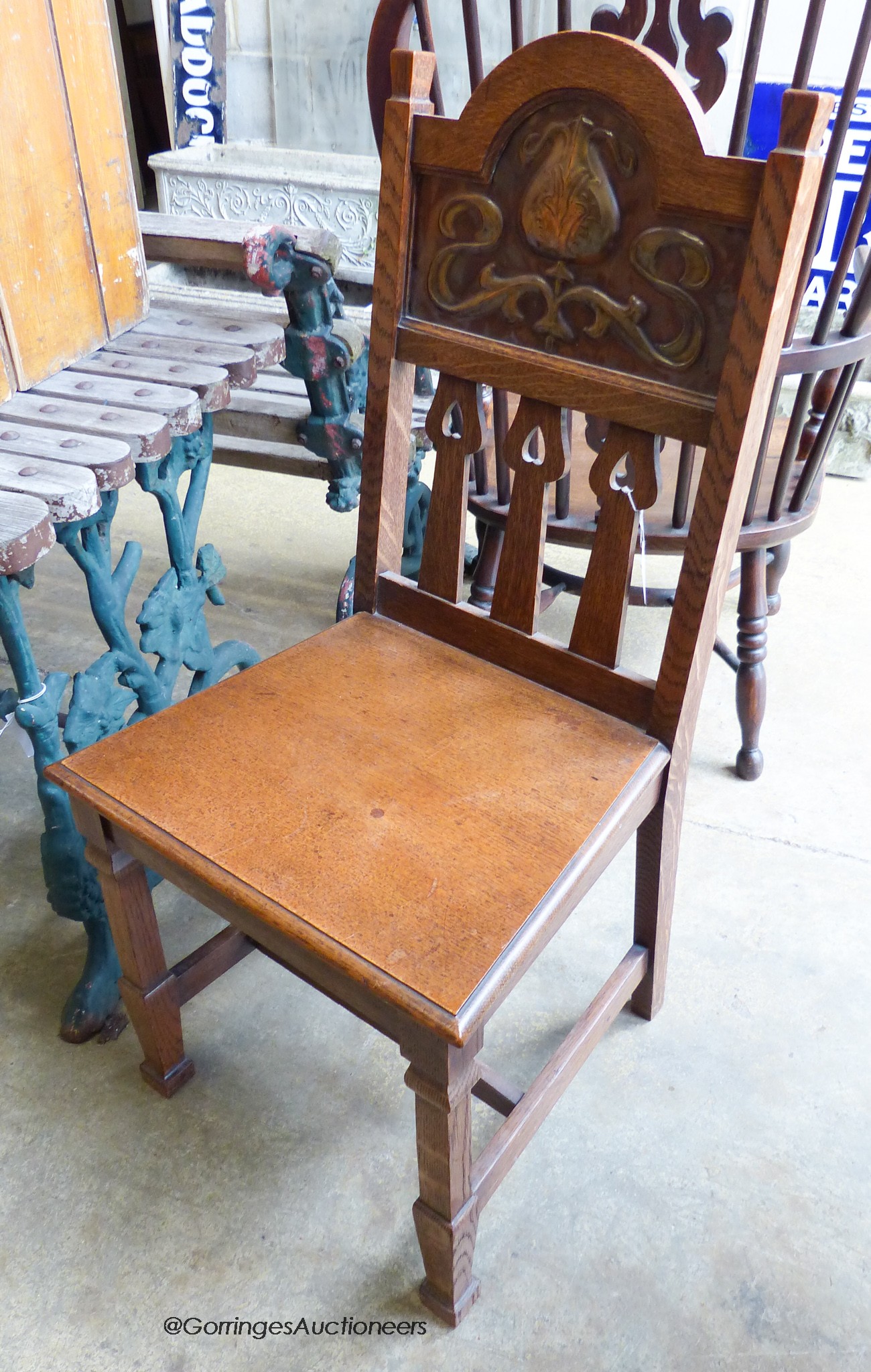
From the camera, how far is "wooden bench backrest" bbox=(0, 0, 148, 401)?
133 cm

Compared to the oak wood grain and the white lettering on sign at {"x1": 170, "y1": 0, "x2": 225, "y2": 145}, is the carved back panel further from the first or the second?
the white lettering on sign at {"x1": 170, "y1": 0, "x2": 225, "y2": 145}

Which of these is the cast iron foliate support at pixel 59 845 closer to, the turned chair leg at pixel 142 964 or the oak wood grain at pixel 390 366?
the turned chair leg at pixel 142 964

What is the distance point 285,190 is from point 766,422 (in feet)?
11.1

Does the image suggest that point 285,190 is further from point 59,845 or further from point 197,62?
point 59,845

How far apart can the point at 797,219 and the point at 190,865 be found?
800mm

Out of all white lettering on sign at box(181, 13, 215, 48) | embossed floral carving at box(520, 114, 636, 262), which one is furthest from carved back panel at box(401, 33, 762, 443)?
white lettering on sign at box(181, 13, 215, 48)

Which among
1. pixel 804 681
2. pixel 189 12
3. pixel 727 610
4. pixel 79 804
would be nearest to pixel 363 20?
pixel 189 12

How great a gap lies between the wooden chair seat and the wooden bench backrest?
0.64 m

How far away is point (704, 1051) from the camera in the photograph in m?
1.40
